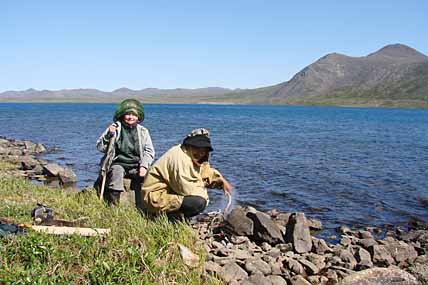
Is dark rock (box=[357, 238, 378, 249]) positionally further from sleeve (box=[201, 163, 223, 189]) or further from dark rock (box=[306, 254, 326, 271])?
sleeve (box=[201, 163, 223, 189])

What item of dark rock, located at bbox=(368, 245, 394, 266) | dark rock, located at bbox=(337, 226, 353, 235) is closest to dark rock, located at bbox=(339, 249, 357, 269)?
dark rock, located at bbox=(368, 245, 394, 266)

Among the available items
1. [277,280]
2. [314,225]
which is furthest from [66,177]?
[277,280]

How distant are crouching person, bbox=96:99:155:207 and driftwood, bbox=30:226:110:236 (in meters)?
2.06

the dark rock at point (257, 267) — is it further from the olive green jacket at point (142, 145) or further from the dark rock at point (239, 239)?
the olive green jacket at point (142, 145)

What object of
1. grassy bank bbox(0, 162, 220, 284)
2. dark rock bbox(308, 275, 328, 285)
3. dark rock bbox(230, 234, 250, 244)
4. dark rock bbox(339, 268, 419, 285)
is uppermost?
grassy bank bbox(0, 162, 220, 284)

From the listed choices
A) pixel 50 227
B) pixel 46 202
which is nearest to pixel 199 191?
pixel 50 227

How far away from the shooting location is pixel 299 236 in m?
10.4

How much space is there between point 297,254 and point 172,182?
4.46 m

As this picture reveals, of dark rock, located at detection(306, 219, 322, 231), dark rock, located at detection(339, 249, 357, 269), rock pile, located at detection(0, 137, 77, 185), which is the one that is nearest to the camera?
dark rock, located at detection(339, 249, 357, 269)

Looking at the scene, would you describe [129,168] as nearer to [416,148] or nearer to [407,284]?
[407,284]

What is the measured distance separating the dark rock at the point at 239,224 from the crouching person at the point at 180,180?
4042 mm

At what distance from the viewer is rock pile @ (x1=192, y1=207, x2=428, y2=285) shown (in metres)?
6.81

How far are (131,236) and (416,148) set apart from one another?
34488 millimetres

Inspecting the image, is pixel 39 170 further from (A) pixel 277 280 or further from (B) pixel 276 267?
(A) pixel 277 280
